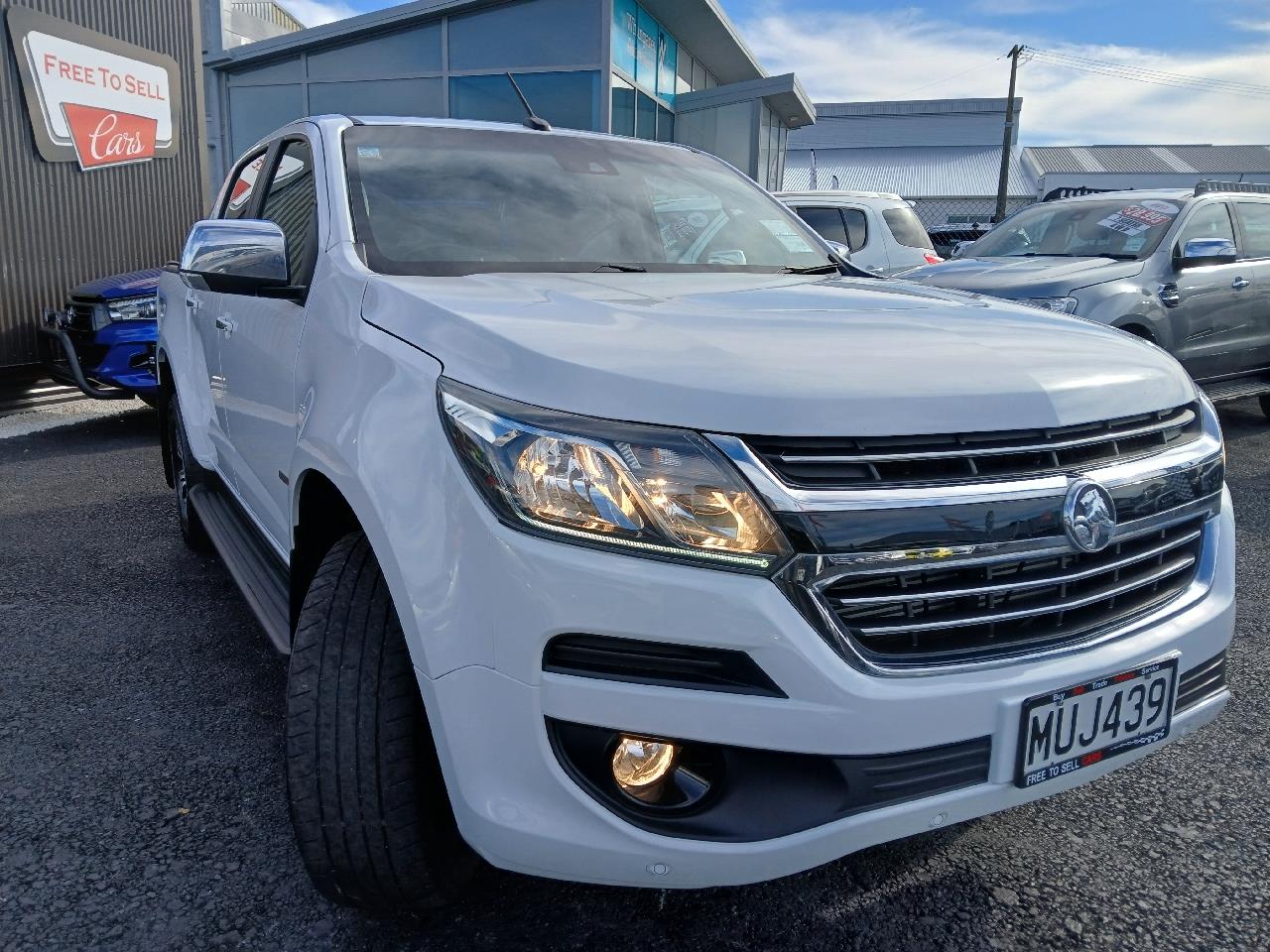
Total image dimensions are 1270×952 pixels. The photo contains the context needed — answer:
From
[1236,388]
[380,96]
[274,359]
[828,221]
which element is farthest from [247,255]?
[380,96]

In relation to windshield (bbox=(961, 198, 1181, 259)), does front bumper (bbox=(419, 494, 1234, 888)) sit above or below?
below

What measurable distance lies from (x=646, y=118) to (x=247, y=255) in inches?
577

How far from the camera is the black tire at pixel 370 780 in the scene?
1.63 metres

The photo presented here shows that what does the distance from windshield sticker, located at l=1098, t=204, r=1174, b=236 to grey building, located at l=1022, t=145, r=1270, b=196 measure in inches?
1372

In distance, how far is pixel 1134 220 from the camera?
261 inches

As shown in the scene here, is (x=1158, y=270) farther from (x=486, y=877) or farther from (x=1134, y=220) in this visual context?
(x=486, y=877)

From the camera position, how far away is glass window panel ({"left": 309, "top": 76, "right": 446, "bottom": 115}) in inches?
571

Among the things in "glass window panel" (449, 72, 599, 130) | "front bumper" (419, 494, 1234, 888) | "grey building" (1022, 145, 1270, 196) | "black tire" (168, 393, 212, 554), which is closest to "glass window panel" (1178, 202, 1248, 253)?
"black tire" (168, 393, 212, 554)

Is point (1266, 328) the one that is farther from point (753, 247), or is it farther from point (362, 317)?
point (362, 317)

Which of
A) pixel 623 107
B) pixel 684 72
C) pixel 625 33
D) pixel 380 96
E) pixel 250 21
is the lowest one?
pixel 623 107

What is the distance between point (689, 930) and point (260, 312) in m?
1.82

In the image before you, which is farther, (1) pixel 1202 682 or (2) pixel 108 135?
(2) pixel 108 135

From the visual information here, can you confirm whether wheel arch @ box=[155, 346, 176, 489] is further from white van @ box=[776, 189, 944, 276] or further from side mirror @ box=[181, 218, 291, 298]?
white van @ box=[776, 189, 944, 276]

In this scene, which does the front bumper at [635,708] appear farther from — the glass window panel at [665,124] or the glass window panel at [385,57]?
the glass window panel at [665,124]
